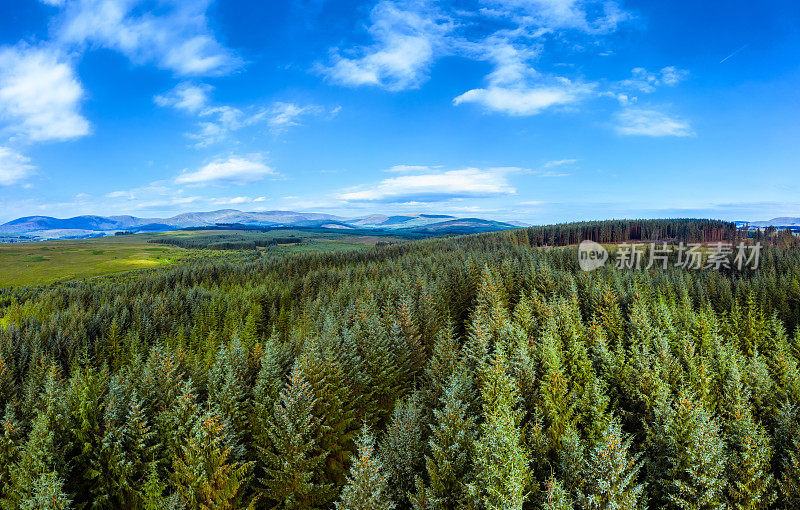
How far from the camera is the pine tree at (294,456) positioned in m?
31.9

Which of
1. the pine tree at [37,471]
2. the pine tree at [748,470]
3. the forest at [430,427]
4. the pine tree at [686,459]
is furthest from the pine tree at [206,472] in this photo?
the pine tree at [748,470]

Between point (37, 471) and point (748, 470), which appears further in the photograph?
point (37, 471)

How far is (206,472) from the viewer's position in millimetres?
30844

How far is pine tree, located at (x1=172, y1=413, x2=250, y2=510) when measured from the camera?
30219 millimetres

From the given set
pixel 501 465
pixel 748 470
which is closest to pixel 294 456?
pixel 501 465

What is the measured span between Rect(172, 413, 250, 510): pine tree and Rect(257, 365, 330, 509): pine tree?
118 inches

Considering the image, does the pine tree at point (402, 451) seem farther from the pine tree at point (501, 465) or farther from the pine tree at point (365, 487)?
the pine tree at point (501, 465)

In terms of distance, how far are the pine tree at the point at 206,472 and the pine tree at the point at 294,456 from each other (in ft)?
9.80

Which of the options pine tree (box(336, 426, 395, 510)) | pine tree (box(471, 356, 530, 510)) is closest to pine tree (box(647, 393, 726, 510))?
pine tree (box(471, 356, 530, 510))

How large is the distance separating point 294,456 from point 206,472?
7274 mm

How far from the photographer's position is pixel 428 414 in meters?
41.0

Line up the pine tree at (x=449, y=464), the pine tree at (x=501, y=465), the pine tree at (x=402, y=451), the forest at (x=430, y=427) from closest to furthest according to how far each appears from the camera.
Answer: the pine tree at (x=501, y=465), the forest at (x=430, y=427), the pine tree at (x=449, y=464), the pine tree at (x=402, y=451)

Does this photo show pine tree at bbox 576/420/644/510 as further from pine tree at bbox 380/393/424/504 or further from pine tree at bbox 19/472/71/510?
pine tree at bbox 19/472/71/510

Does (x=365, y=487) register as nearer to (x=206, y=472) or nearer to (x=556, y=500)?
(x=556, y=500)
